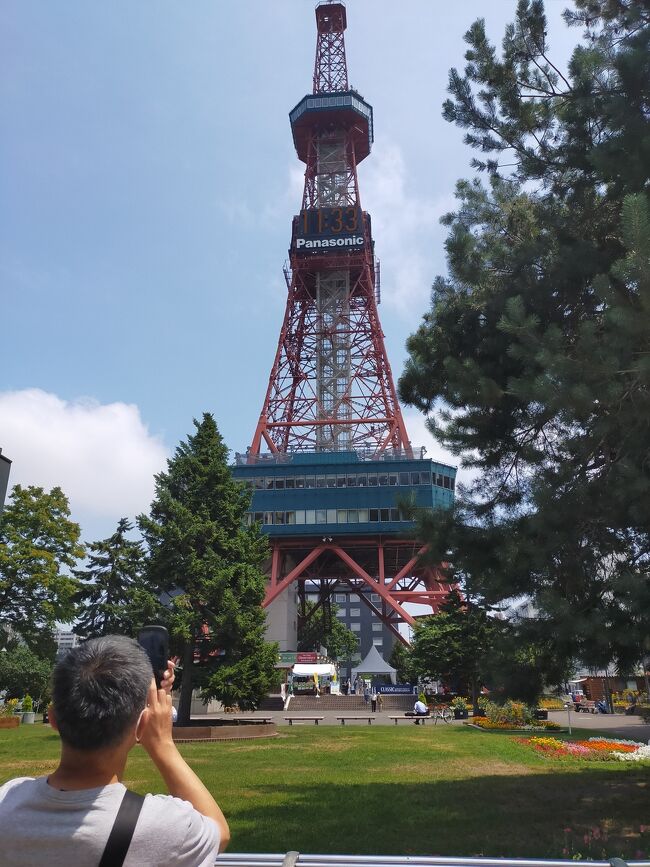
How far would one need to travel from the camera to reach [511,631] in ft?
28.2

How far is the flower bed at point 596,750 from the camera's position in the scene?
16398 mm

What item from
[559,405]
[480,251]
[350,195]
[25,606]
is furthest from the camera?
[350,195]

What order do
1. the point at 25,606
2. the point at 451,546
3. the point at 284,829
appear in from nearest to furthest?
the point at 284,829 < the point at 451,546 < the point at 25,606

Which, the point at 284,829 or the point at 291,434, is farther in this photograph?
the point at 291,434

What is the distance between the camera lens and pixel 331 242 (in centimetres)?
7306

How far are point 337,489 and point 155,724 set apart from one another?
60.8 meters

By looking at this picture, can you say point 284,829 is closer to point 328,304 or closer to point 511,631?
point 511,631

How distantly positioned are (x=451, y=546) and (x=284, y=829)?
4.06 meters

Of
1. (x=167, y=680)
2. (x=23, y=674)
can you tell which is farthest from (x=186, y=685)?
(x=167, y=680)

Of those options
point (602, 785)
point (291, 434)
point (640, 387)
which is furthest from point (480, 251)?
point (291, 434)

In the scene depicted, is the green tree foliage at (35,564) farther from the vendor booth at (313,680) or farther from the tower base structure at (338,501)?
the tower base structure at (338,501)

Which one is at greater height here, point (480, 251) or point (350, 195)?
point (350, 195)

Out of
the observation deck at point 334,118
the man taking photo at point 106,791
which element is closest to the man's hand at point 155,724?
the man taking photo at point 106,791

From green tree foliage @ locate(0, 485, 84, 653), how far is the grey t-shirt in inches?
1340
